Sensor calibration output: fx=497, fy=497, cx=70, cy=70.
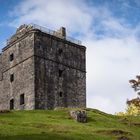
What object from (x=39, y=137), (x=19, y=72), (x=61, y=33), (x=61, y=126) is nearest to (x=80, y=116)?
(x=61, y=126)

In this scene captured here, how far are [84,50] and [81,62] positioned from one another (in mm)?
2777

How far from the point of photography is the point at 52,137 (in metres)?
46.3

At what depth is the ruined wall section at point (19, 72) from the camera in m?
83.9

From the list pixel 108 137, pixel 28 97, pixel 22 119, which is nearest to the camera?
pixel 108 137

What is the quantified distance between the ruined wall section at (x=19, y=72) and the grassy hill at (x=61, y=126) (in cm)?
1668

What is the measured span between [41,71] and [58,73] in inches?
149

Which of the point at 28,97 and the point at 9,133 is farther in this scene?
the point at 28,97

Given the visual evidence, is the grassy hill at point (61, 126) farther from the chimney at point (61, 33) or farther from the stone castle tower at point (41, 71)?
the chimney at point (61, 33)

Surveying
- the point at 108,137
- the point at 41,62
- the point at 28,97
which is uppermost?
the point at 41,62

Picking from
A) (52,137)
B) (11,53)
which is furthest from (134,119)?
(11,53)

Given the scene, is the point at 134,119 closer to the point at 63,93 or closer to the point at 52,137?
the point at 63,93

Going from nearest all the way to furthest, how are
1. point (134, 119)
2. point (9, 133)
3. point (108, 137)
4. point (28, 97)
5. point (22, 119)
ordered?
point (9, 133) < point (108, 137) < point (22, 119) < point (134, 119) < point (28, 97)

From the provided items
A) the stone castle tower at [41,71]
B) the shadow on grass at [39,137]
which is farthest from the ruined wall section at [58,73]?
the shadow on grass at [39,137]

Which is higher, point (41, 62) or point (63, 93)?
point (41, 62)
